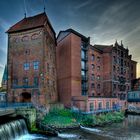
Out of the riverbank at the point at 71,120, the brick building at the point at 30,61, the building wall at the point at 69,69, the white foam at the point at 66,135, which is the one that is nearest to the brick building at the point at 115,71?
the building wall at the point at 69,69

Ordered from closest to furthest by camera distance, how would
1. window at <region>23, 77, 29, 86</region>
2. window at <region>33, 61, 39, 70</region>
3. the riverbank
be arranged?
the riverbank → window at <region>33, 61, 39, 70</region> → window at <region>23, 77, 29, 86</region>

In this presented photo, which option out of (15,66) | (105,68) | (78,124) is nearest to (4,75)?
(15,66)

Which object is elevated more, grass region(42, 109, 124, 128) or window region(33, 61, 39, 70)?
window region(33, 61, 39, 70)

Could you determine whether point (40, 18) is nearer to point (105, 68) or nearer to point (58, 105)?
point (58, 105)

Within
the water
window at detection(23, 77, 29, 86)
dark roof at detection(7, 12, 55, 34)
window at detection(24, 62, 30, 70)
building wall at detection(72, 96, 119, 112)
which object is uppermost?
dark roof at detection(7, 12, 55, 34)

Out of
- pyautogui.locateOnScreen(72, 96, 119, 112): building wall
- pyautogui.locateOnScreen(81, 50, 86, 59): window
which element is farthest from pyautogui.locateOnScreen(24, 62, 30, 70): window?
pyautogui.locateOnScreen(81, 50, 86, 59): window

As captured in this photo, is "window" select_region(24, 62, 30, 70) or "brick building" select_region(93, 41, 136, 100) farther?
"brick building" select_region(93, 41, 136, 100)

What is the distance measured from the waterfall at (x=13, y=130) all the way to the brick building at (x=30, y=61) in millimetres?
6649

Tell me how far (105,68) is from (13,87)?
26.2 meters

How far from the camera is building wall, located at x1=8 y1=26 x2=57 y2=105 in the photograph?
2995 centimetres

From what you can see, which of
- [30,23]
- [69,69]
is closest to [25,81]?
[69,69]

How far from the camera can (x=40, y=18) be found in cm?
3322

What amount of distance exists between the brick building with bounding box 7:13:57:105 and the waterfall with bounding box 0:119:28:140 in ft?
21.8

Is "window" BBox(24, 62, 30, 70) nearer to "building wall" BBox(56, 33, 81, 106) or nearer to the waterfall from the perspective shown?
"building wall" BBox(56, 33, 81, 106)
